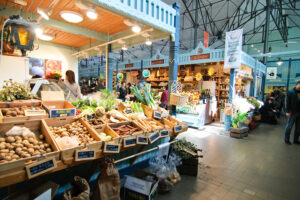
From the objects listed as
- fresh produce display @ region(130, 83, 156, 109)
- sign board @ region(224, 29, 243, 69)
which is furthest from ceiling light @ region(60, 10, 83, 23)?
sign board @ region(224, 29, 243, 69)

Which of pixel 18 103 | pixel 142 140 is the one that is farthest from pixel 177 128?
pixel 18 103

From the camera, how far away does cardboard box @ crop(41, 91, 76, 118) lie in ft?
7.39

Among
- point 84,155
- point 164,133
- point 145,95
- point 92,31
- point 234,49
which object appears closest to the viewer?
point 84,155

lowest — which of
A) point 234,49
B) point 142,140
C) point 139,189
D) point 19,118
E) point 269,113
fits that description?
point 139,189

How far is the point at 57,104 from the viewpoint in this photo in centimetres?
262

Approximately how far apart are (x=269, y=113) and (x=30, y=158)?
10.8m

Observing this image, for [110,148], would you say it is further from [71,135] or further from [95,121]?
[95,121]

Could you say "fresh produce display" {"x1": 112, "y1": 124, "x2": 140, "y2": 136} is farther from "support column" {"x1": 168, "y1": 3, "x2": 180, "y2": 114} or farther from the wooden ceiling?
the wooden ceiling

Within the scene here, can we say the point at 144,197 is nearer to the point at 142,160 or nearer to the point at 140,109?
the point at 142,160

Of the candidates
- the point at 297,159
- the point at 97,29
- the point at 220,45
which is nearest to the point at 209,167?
the point at 297,159

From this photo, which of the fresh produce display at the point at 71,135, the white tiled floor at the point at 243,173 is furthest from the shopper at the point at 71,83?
the white tiled floor at the point at 243,173

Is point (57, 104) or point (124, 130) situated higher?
point (57, 104)

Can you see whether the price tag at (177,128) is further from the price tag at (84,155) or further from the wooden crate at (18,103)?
the wooden crate at (18,103)

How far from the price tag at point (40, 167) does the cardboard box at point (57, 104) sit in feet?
2.75
